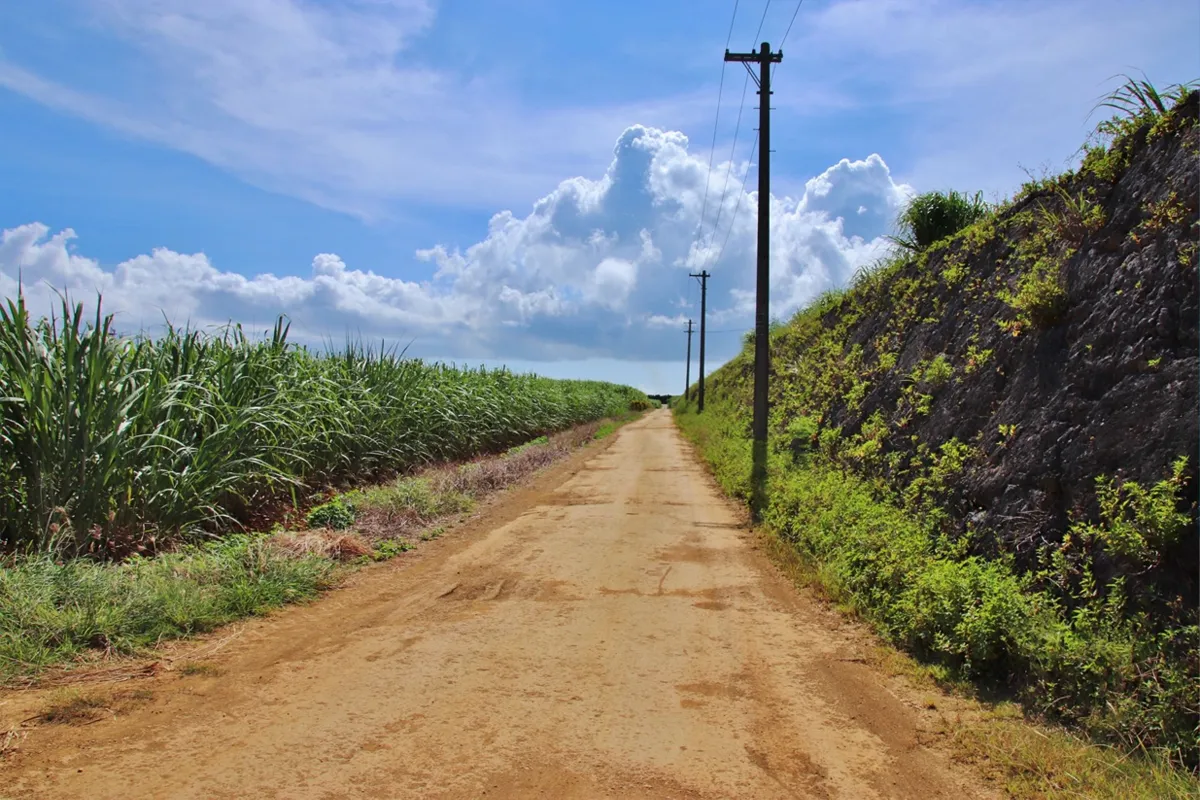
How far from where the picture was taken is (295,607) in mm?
5879

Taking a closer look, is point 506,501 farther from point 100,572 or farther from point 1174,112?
point 1174,112

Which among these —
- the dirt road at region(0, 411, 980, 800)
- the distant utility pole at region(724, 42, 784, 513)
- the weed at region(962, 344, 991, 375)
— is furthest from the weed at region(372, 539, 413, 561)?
the distant utility pole at region(724, 42, 784, 513)

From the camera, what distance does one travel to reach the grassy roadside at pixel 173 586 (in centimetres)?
448

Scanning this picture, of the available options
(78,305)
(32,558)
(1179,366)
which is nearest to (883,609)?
(1179,366)

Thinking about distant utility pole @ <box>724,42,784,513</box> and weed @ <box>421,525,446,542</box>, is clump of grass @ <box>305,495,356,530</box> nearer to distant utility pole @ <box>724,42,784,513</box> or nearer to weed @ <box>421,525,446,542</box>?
weed @ <box>421,525,446,542</box>

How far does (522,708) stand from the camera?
4023 mm

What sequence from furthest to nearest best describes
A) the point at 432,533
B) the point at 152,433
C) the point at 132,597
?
the point at 432,533, the point at 152,433, the point at 132,597

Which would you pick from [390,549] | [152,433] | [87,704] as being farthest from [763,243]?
[87,704]

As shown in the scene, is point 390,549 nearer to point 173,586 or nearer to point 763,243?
point 173,586

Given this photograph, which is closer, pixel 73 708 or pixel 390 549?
pixel 73 708

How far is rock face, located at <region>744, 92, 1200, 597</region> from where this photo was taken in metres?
4.60

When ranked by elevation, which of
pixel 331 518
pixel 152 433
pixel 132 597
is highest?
pixel 152 433

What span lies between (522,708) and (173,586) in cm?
305

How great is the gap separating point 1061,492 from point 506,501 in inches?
324
